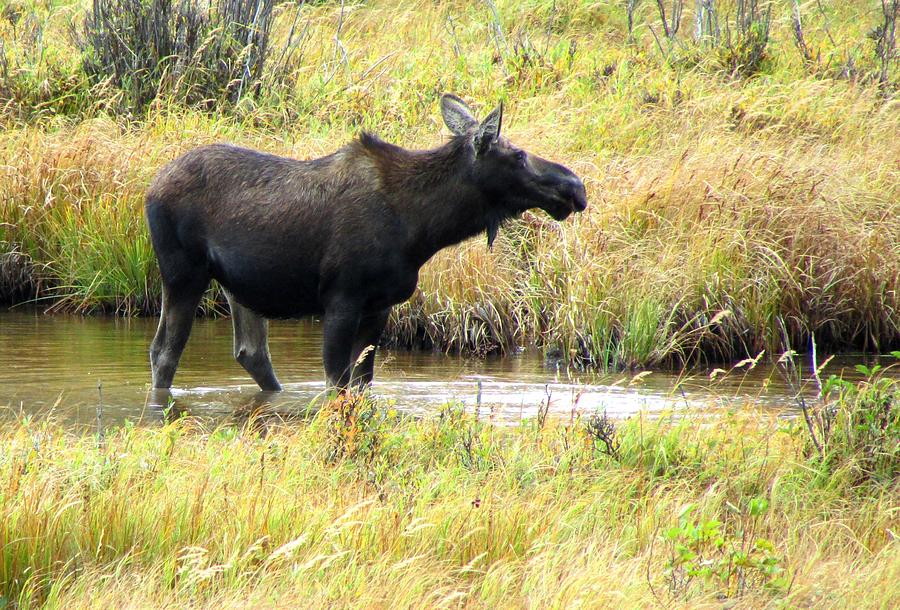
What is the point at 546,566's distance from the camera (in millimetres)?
4164

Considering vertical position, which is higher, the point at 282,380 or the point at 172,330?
the point at 172,330

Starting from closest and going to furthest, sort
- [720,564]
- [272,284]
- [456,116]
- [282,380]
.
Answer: [720,564] → [272,284] → [456,116] → [282,380]

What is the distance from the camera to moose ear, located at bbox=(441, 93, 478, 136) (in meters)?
7.81

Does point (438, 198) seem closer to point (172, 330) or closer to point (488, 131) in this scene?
point (488, 131)

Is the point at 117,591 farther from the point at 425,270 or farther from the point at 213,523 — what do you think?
the point at 425,270

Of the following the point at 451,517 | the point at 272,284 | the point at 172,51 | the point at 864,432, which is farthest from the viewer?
the point at 172,51

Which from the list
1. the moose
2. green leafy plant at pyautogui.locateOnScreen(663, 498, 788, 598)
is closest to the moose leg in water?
the moose

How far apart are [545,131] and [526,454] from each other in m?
7.28

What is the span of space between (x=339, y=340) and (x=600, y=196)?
4.13m

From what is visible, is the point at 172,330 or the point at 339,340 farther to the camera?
the point at 172,330

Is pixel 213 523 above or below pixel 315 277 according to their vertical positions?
below

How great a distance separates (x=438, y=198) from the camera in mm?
7637

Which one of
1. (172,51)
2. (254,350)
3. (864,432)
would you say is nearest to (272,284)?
(254,350)

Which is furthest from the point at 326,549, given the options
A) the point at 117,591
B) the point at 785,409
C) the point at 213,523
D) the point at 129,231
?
the point at 129,231
